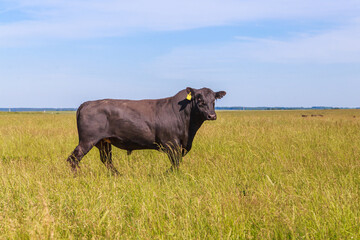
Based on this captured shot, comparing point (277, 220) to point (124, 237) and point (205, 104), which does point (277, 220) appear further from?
point (205, 104)

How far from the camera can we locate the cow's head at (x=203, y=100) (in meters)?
6.55

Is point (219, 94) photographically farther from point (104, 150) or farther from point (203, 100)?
point (104, 150)

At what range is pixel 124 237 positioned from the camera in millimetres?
3027

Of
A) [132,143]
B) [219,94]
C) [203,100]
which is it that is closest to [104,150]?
[132,143]

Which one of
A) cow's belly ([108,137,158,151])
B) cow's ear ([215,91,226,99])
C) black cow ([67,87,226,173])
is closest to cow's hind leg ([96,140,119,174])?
black cow ([67,87,226,173])

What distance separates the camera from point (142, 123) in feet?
21.8

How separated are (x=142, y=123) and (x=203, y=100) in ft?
4.19

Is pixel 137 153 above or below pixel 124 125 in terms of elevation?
below

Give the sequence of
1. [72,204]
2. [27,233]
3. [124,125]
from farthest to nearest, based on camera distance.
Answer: [124,125], [72,204], [27,233]

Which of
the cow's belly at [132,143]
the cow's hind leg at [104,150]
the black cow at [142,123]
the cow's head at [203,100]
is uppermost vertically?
the cow's head at [203,100]

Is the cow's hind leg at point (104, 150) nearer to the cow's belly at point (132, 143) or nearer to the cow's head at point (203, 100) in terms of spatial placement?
the cow's belly at point (132, 143)

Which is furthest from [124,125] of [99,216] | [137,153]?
[99,216]

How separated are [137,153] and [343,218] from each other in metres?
5.57

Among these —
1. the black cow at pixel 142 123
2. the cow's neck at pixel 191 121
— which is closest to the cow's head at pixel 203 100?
the black cow at pixel 142 123
